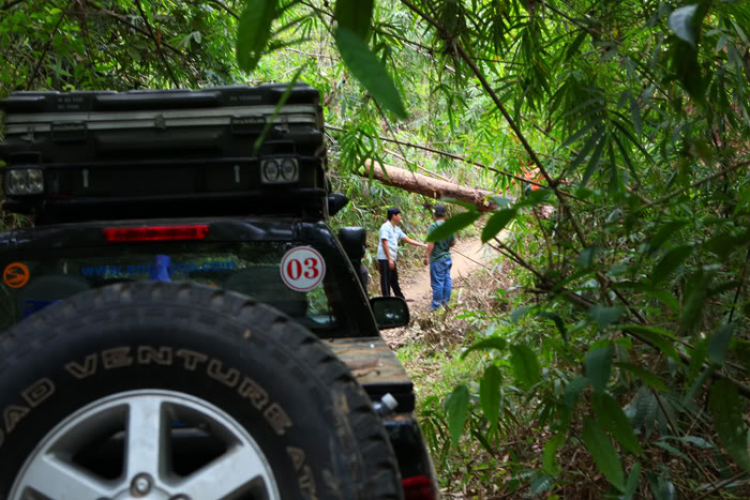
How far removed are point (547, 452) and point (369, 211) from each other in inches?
509

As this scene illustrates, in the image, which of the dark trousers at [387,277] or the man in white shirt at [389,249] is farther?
the dark trousers at [387,277]

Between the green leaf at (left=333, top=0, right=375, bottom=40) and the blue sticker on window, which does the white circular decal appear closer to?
the blue sticker on window

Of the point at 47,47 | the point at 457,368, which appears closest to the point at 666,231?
the point at 47,47

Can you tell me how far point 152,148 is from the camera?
11.0 ft

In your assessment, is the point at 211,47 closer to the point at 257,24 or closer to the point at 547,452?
the point at 547,452

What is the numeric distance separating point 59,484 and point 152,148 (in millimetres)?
2024

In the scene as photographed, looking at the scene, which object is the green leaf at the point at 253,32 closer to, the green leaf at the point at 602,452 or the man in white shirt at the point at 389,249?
the green leaf at the point at 602,452

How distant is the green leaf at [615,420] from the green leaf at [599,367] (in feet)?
0.83

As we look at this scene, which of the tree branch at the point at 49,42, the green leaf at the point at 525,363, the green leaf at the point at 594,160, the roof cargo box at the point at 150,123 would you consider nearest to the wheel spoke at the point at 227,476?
the green leaf at the point at 525,363

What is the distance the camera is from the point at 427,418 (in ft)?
14.7

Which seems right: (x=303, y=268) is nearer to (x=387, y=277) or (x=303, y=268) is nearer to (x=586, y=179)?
(x=586, y=179)

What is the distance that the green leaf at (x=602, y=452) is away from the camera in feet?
8.31

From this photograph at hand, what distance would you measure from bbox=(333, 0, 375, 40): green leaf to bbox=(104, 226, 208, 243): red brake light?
1796 mm

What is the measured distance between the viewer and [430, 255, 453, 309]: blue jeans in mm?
11961
